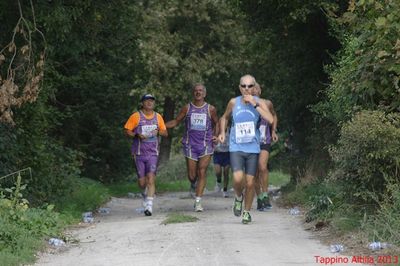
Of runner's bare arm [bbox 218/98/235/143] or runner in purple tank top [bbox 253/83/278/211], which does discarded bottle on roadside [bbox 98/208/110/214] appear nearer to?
runner in purple tank top [bbox 253/83/278/211]

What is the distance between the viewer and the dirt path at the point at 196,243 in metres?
8.42

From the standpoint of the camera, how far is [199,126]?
566 inches

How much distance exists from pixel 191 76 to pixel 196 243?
904 inches

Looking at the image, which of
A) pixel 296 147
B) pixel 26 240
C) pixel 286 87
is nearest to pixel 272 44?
pixel 286 87

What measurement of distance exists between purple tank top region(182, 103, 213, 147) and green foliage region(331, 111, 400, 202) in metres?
4.70

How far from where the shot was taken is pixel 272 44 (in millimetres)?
19641

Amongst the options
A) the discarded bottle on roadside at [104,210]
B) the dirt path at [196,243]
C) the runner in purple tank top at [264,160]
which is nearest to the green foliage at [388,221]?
the dirt path at [196,243]

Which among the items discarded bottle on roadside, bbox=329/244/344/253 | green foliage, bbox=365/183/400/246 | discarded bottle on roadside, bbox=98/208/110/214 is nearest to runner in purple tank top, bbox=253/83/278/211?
discarded bottle on roadside, bbox=98/208/110/214

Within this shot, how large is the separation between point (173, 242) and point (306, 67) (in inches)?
377

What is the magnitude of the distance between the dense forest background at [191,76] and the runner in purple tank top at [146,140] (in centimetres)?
165

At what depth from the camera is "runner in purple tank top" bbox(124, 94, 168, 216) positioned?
43.9ft

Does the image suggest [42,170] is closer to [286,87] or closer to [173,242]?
[173,242]

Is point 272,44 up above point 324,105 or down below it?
above

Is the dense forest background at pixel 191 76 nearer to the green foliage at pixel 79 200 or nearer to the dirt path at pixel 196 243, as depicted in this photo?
the green foliage at pixel 79 200
